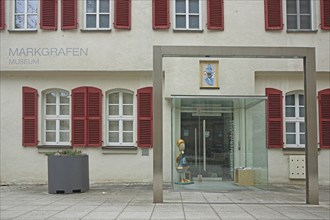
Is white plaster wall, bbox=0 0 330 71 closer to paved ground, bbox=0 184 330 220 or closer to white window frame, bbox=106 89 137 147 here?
white window frame, bbox=106 89 137 147

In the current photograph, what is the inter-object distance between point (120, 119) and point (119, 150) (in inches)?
45.9

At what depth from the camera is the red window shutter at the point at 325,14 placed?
1625cm

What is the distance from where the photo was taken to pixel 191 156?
1410cm

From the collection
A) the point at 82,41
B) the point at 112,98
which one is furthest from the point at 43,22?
the point at 112,98

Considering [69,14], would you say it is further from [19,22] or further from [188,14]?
[188,14]

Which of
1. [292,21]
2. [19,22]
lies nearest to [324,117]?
[292,21]

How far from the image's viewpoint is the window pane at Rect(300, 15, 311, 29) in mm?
16641

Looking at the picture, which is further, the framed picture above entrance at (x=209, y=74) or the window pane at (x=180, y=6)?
the window pane at (x=180, y=6)

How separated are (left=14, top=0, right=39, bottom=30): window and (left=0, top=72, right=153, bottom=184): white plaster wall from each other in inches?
69.9

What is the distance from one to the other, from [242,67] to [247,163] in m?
3.54

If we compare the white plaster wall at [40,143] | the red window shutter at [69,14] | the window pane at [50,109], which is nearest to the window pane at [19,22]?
the red window shutter at [69,14]

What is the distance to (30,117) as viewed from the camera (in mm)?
16234

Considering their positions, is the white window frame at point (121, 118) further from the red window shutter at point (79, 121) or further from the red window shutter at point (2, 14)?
the red window shutter at point (2, 14)

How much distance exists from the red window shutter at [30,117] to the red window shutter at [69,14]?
8.74 ft
